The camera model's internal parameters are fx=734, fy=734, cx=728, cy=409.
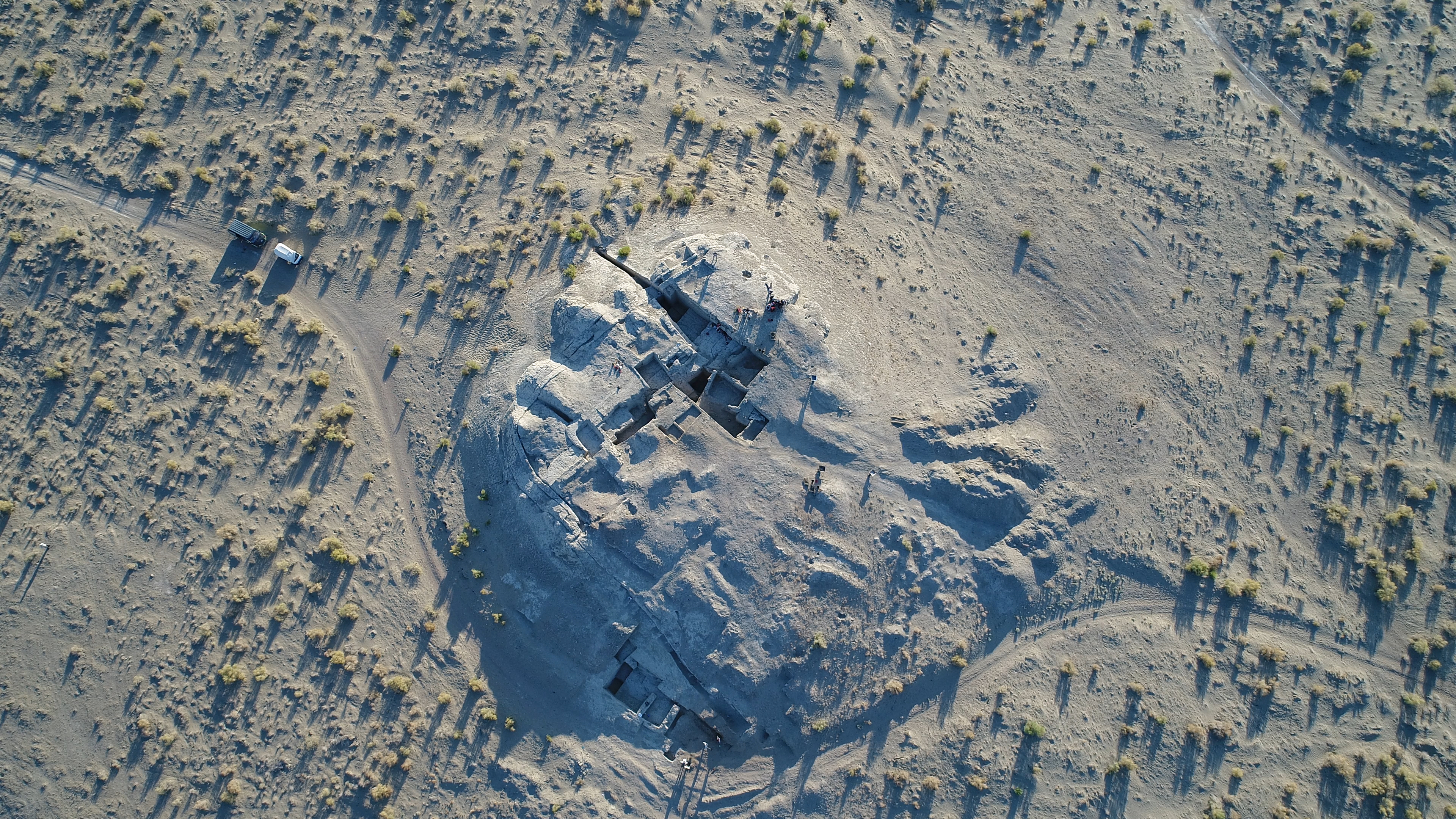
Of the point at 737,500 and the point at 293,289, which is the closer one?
the point at 737,500

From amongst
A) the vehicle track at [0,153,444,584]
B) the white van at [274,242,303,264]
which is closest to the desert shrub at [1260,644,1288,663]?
the vehicle track at [0,153,444,584]

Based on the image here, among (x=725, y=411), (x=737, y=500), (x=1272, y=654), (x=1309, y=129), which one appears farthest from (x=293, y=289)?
(x=1309, y=129)

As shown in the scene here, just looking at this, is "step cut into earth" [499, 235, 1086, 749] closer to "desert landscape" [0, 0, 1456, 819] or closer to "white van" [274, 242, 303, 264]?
"desert landscape" [0, 0, 1456, 819]

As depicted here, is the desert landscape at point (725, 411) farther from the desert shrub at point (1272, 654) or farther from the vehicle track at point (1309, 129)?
the desert shrub at point (1272, 654)

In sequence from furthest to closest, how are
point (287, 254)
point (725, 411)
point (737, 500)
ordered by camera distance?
point (287, 254)
point (725, 411)
point (737, 500)

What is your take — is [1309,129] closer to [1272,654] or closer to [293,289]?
[1272,654]

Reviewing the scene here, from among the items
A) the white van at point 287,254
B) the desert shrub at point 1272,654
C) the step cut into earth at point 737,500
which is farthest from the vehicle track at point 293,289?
the desert shrub at point 1272,654

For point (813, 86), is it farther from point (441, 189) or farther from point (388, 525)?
point (388, 525)
